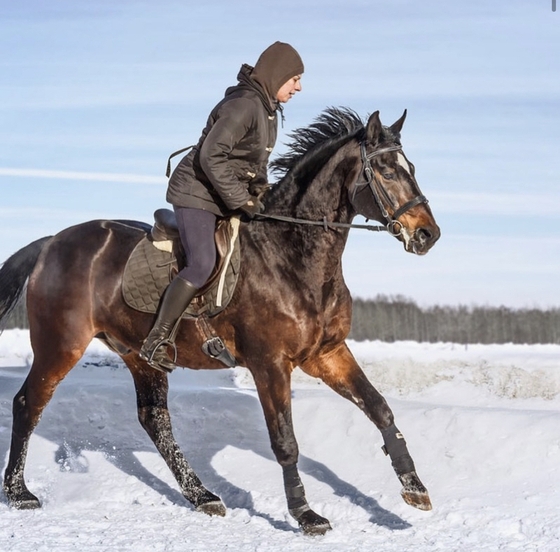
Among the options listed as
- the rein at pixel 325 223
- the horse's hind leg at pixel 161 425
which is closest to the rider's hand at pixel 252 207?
the rein at pixel 325 223

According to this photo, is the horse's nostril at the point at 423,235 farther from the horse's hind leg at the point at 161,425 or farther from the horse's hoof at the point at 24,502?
the horse's hoof at the point at 24,502

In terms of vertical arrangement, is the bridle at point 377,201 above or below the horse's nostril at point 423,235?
above

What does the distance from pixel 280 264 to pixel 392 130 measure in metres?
1.30

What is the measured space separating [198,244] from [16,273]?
8.94ft

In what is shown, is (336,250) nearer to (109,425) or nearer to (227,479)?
(227,479)

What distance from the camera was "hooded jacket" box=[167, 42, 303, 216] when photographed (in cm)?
675

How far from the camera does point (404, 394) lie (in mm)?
13766

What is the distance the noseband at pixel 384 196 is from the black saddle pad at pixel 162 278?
1.06 meters

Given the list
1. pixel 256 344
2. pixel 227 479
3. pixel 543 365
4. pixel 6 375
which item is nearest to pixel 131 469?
pixel 227 479

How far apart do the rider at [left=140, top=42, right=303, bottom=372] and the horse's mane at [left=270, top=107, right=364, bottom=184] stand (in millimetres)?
223

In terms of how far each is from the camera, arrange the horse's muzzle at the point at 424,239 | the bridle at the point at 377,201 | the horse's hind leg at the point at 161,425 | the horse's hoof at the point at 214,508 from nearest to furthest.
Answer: the horse's muzzle at the point at 424,239, the bridle at the point at 377,201, the horse's hoof at the point at 214,508, the horse's hind leg at the point at 161,425

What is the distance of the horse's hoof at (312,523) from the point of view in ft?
22.0

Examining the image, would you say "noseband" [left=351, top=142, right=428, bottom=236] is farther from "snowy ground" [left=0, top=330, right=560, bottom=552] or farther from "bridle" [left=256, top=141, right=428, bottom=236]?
"snowy ground" [left=0, top=330, right=560, bottom=552]

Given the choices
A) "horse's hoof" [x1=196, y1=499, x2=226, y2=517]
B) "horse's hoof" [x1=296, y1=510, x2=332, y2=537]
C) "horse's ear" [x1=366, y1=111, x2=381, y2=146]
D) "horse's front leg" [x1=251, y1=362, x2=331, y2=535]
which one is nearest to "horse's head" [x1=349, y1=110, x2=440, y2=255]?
"horse's ear" [x1=366, y1=111, x2=381, y2=146]
